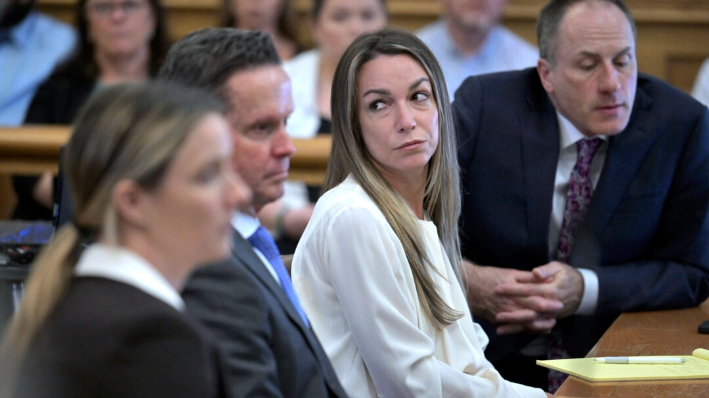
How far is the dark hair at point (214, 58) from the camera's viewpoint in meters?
1.28

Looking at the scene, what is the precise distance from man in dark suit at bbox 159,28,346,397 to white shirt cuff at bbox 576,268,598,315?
3.71 ft

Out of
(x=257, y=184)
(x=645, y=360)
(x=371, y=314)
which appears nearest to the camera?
(x=257, y=184)

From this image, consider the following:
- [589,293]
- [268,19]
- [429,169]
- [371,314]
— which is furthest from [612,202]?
[268,19]

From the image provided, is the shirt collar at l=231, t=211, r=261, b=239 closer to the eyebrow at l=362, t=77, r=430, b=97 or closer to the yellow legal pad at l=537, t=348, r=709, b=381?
the eyebrow at l=362, t=77, r=430, b=97

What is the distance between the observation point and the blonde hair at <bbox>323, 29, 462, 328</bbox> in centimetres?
174

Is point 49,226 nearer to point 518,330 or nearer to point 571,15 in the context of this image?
point 518,330

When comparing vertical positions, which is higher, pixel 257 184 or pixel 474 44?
pixel 257 184

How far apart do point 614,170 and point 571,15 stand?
442 millimetres

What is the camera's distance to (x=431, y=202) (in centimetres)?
194

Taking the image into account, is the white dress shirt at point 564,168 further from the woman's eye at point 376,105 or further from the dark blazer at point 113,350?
the dark blazer at point 113,350

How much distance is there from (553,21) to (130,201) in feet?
6.00

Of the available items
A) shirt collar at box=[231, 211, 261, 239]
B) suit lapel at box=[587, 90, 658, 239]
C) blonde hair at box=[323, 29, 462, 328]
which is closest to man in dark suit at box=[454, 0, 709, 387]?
suit lapel at box=[587, 90, 658, 239]

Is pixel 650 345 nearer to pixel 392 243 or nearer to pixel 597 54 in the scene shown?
pixel 392 243

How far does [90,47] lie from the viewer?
354 centimetres
